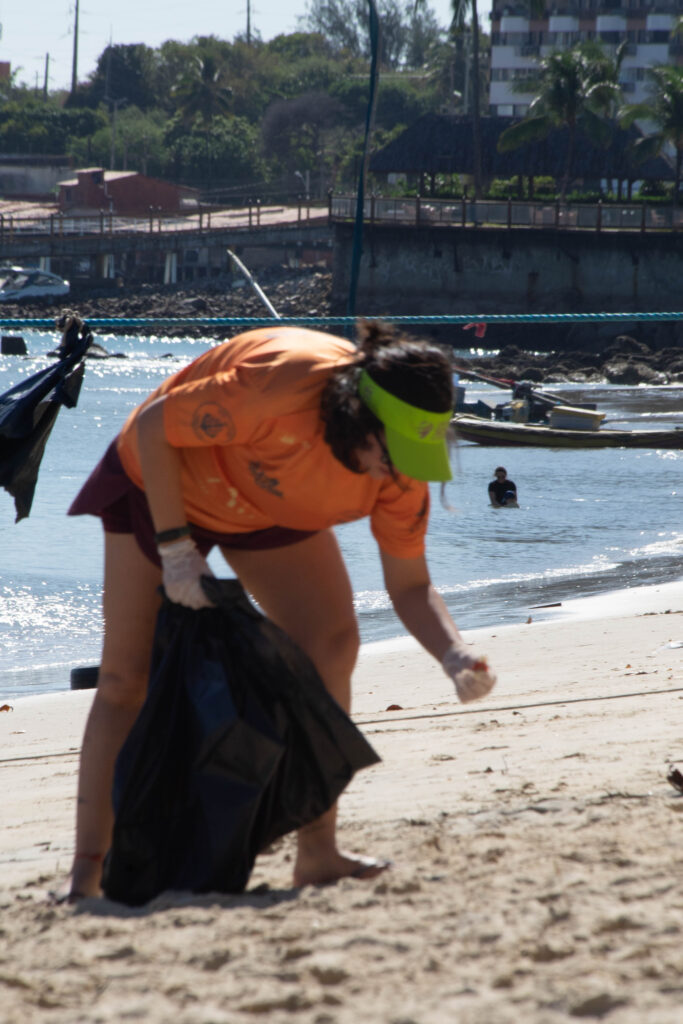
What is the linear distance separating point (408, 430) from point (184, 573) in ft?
1.83

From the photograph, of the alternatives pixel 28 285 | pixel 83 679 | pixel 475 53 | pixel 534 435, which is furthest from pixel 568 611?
pixel 28 285

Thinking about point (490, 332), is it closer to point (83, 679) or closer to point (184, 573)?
point (83, 679)

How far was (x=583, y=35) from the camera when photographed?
71625mm

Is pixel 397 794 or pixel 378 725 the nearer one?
pixel 397 794

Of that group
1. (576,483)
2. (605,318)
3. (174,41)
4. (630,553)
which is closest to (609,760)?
(605,318)

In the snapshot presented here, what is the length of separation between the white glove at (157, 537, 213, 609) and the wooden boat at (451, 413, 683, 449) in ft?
49.1

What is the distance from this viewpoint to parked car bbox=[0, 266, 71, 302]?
58.1 m

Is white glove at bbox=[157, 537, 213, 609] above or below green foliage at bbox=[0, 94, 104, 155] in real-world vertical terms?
below

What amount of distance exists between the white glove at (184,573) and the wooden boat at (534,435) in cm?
1496

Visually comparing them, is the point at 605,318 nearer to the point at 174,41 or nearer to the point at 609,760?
A: the point at 609,760

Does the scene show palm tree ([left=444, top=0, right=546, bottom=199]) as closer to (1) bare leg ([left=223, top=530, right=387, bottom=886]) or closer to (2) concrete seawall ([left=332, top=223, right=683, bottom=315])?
(2) concrete seawall ([left=332, top=223, right=683, bottom=315])

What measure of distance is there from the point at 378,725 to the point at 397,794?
122cm

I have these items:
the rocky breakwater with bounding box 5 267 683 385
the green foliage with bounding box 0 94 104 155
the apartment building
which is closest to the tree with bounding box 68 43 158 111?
the green foliage with bounding box 0 94 104 155

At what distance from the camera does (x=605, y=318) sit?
7.36m
